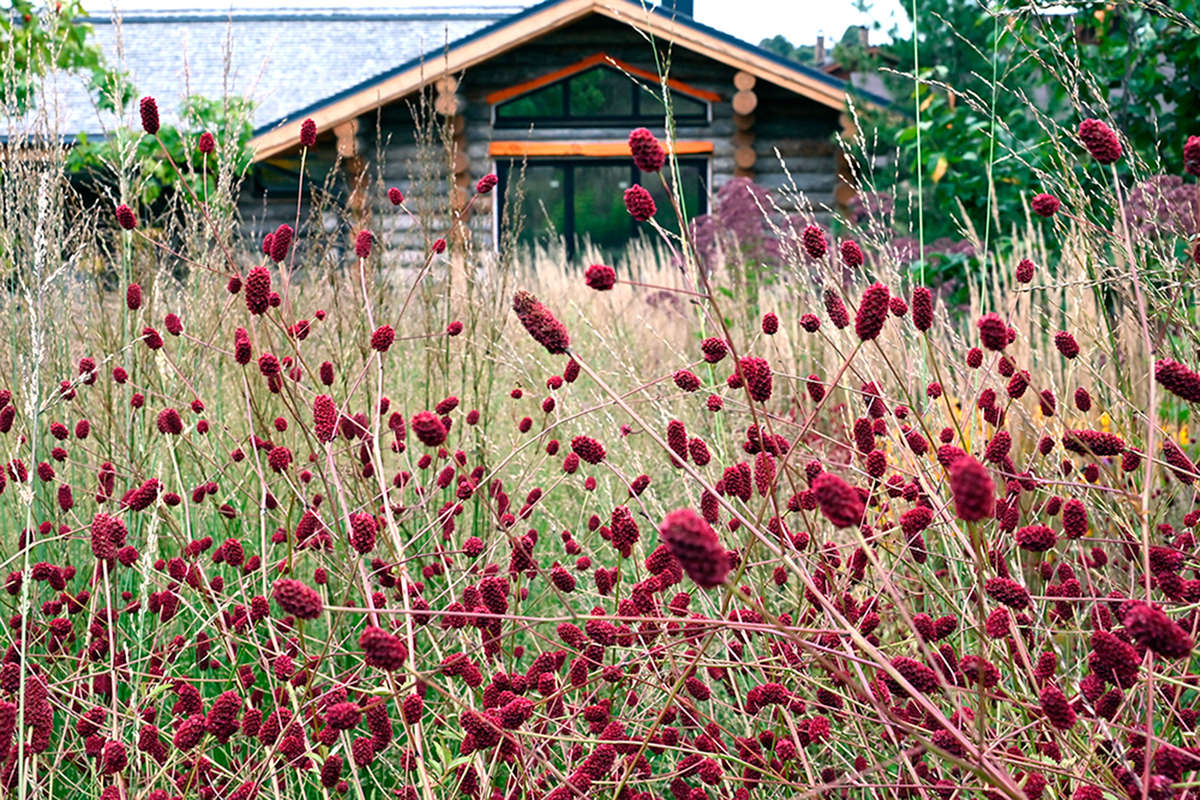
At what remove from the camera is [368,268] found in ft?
10.7

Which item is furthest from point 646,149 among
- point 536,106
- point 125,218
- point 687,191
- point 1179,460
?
point 687,191

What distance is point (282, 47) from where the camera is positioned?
68.0 feet

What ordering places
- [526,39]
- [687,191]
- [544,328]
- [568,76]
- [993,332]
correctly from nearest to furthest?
[544,328], [993,332], [526,39], [568,76], [687,191]

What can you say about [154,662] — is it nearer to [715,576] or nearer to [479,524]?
[479,524]

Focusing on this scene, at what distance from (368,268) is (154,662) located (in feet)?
5.68

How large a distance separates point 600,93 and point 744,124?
1812 millimetres

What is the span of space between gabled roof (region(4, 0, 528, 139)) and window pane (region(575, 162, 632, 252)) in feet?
18.2

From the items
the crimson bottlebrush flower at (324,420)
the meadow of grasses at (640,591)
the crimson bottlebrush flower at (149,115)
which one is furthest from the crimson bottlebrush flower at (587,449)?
the crimson bottlebrush flower at (149,115)

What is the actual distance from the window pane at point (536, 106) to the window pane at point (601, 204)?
2.49ft

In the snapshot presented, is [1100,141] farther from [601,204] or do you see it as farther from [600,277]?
[601,204]

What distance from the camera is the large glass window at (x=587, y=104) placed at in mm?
12305

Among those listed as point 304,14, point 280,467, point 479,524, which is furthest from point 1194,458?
point 304,14

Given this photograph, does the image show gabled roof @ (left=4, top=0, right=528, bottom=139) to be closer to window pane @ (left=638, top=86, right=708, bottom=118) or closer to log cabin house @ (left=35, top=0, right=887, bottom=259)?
log cabin house @ (left=35, top=0, right=887, bottom=259)

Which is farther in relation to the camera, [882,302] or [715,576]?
[882,302]
